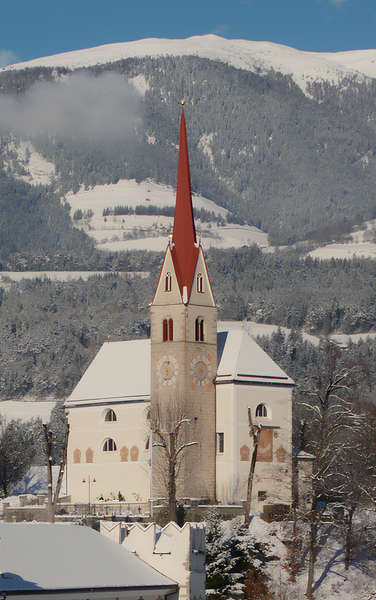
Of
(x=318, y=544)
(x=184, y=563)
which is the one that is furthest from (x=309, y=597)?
(x=184, y=563)

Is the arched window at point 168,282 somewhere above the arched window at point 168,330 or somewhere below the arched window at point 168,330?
above

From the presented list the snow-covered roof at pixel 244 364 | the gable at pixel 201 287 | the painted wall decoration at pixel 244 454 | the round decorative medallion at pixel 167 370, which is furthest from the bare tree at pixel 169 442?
the gable at pixel 201 287

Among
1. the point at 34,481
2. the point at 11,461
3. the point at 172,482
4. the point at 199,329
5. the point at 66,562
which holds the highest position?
the point at 199,329

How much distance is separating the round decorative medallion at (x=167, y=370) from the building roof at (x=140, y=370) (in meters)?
2.83

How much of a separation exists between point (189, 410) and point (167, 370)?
4006 millimetres

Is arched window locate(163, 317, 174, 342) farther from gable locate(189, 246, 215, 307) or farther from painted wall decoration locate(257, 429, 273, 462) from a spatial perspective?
painted wall decoration locate(257, 429, 273, 462)

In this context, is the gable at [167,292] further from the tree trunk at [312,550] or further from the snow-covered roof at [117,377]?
the tree trunk at [312,550]

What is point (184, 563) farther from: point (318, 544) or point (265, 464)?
point (265, 464)

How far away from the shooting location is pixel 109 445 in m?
86.2

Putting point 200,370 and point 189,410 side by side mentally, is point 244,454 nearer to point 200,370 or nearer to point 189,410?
point 189,410

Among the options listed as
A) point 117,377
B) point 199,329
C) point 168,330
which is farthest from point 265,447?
point 117,377

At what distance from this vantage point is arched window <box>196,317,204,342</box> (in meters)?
82.6

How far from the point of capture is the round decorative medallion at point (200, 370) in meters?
81.0

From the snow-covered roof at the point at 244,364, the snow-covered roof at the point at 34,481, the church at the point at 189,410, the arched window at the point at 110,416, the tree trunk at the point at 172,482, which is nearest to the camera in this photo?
the tree trunk at the point at 172,482
